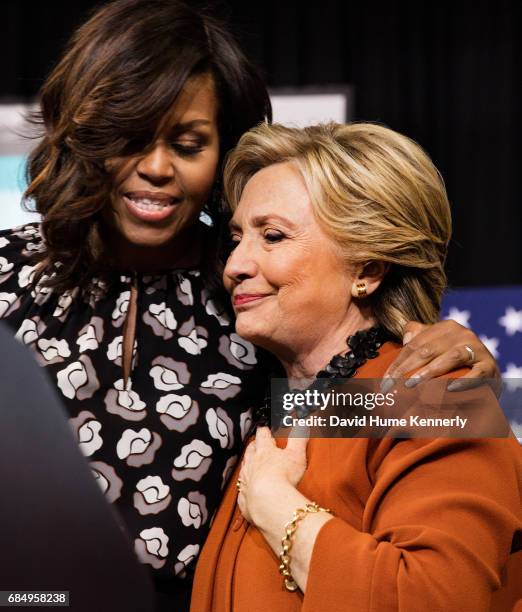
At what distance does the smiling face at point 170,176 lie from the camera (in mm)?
1909

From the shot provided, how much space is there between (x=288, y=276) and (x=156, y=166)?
Result: 0.35 m

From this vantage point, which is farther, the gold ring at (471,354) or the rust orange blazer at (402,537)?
the gold ring at (471,354)

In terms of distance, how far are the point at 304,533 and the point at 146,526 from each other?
0.36 m

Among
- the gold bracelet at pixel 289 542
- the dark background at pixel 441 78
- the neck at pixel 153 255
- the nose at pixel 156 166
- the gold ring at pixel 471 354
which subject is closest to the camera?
the gold bracelet at pixel 289 542

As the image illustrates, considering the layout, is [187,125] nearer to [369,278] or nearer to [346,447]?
[369,278]

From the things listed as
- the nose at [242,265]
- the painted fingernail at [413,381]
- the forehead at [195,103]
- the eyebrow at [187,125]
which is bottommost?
the painted fingernail at [413,381]

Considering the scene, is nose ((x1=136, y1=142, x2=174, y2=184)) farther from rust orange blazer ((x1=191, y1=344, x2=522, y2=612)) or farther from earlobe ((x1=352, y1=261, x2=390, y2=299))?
rust orange blazer ((x1=191, y1=344, x2=522, y2=612))

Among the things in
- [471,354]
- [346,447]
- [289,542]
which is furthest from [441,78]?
[289,542]

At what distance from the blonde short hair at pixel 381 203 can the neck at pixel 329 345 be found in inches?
1.7

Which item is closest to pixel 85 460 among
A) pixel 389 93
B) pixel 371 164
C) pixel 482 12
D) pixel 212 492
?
pixel 212 492

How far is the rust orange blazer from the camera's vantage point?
1.42 meters

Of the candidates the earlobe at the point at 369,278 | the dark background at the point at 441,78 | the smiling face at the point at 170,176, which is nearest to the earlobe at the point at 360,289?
the earlobe at the point at 369,278

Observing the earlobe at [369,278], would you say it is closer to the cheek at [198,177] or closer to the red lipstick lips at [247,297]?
the red lipstick lips at [247,297]

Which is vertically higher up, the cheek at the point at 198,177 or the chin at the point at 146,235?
the cheek at the point at 198,177
